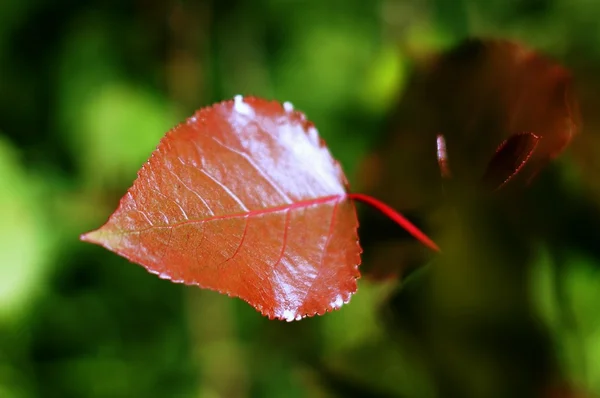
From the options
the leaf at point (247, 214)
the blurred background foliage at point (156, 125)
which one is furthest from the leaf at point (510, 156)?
the blurred background foliage at point (156, 125)

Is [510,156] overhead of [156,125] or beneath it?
beneath

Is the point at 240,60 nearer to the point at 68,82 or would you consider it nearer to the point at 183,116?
the point at 183,116

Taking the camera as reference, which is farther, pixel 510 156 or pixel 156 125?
pixel 156 125

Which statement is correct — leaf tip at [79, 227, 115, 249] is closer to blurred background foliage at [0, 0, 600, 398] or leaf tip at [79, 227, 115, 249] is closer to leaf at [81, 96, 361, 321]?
leaf at [81, 96, 361, 321]

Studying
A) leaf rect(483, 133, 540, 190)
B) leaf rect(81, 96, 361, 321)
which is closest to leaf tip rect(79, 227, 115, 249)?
leaf rect(81, 96, 361, 321)

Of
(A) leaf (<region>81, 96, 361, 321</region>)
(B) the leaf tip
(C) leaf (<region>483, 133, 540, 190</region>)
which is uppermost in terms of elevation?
(C) leaf (<region>483, 133, 540, 190</region>)

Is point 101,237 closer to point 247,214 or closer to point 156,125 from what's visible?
point 247,214

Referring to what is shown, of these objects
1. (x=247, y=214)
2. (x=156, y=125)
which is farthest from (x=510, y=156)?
(x=156, y=125)
